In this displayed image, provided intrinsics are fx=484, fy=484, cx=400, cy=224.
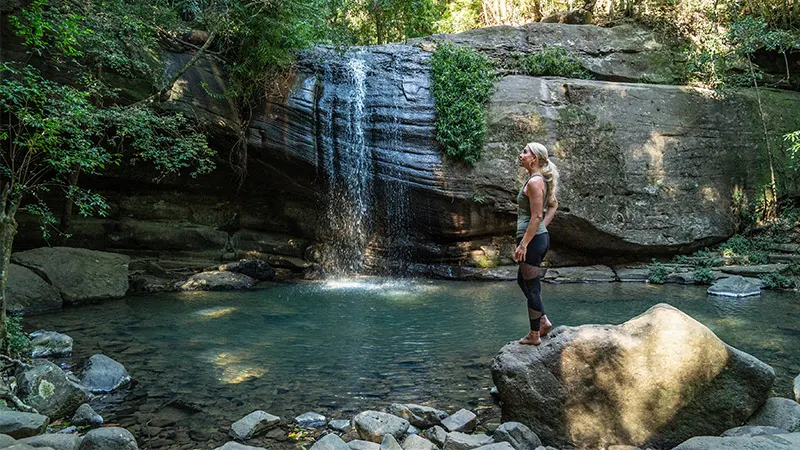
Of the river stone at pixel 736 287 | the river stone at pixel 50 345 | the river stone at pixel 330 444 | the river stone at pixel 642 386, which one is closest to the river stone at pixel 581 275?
the river stone at pixel 736 287

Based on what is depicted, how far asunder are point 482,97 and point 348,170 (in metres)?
3.75

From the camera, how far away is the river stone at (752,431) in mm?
3184

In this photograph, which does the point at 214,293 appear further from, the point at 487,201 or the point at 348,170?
the point at 487,201

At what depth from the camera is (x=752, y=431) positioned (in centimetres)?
326

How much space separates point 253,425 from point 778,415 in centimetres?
389

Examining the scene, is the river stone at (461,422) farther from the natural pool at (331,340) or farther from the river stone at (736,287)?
the river stone at (736,287)

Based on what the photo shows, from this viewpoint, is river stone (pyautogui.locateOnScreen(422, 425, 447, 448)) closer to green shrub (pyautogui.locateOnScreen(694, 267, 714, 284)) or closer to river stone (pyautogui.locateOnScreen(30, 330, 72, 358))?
river stone (pyautogui.locateOnScreen(30, 330, 72, 358))

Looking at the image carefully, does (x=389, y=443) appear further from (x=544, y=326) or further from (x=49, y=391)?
(x=49, y=391)

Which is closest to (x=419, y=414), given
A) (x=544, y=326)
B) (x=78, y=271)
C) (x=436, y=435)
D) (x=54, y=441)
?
(x=436, y=435)

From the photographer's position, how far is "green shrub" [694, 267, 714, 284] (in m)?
10.1

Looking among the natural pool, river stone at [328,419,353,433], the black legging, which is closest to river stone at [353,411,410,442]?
river stone at [328,419,353,433]

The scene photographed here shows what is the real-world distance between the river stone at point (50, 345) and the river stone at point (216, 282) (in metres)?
4.48

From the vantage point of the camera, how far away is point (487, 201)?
11336 mm

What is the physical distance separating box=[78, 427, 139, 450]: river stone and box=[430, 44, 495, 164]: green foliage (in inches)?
358
